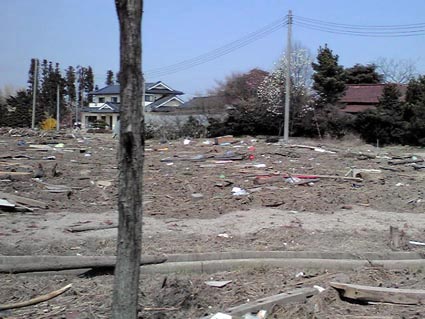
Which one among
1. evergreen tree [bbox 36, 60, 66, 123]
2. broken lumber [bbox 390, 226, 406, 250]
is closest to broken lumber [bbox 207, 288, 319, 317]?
broken lumber [bbox 390, 226, 406, 250]

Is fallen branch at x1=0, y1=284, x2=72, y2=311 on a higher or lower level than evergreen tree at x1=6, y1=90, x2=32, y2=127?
lower

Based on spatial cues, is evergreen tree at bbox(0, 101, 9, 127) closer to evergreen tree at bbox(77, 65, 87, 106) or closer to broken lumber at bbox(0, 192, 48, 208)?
evergreen tree at bbox(77, 65, 87, 106)

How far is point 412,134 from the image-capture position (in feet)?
113

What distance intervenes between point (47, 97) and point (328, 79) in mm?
53181

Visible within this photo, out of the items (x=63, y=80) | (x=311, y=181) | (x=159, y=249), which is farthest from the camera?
(x=63, y=80)

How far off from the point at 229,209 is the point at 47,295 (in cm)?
525

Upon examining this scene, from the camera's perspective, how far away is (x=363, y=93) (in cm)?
4503

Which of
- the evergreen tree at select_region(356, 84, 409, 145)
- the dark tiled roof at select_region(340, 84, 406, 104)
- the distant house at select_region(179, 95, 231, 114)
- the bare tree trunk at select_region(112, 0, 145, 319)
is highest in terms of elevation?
the dark tiled roof at select_region(340, 84, 406, 104)

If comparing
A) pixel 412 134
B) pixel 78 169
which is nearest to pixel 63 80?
pixel 412 134

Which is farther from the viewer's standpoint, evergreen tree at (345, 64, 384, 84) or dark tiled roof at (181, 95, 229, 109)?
evergreen tree at (345, 64, 384, 84)

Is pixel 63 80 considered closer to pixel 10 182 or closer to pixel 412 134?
pixel 412 134

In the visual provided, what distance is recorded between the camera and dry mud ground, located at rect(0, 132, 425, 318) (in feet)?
14.1

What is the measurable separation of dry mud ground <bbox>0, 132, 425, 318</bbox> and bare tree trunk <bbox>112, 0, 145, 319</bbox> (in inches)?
36.6

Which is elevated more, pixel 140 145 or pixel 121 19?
pixel 121 19
